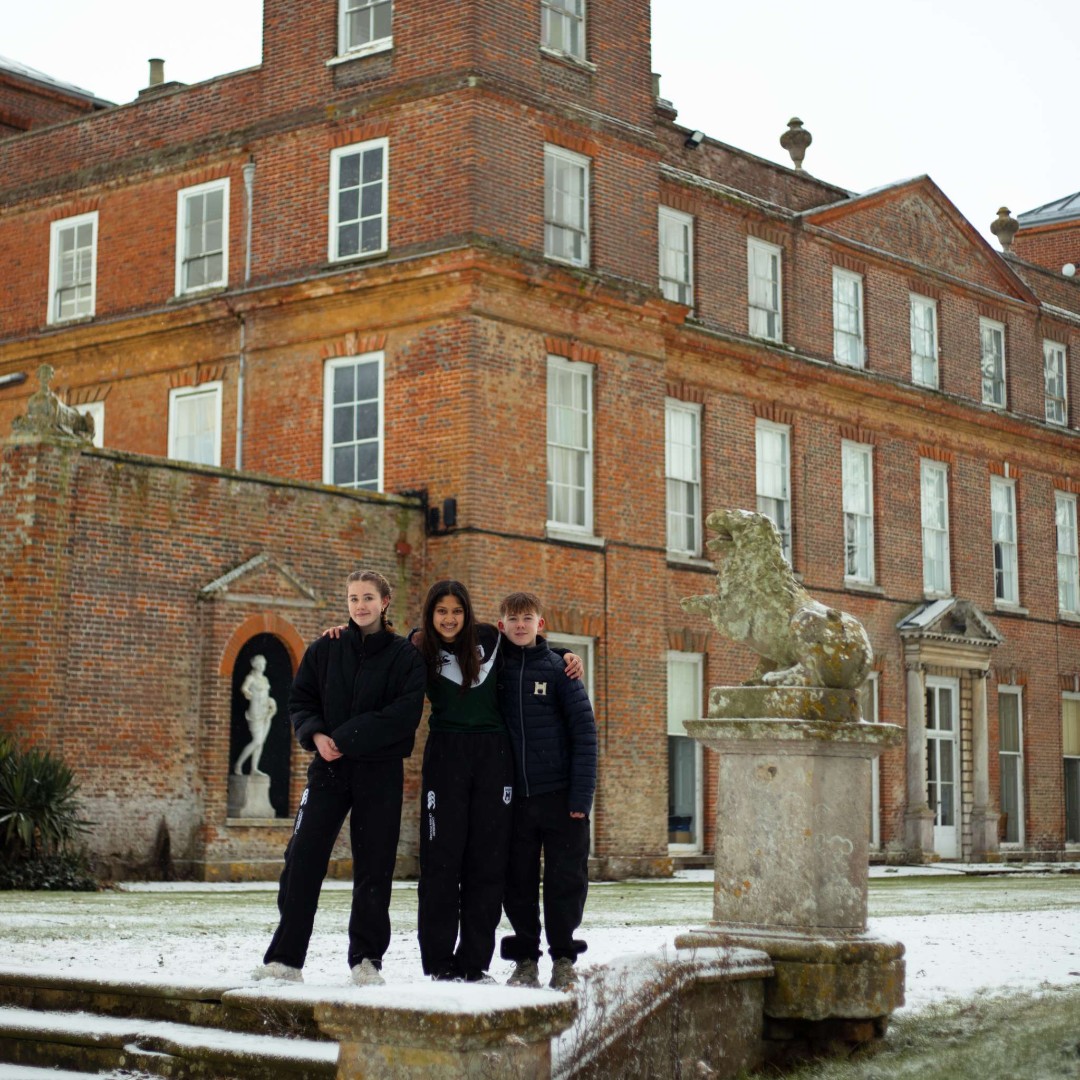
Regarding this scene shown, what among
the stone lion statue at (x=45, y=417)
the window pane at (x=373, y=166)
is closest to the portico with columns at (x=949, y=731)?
the window pane at (x=373, y=166)

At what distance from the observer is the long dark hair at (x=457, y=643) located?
8.21 meters

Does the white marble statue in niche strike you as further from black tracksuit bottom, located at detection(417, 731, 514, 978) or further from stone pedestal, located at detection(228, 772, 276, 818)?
black tracksuit bottom, located at detection(417, 731, 514, 978)

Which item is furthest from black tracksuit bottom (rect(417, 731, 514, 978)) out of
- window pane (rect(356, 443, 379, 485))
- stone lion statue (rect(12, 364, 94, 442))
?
window pane (rect(356, 443, 379, 485))

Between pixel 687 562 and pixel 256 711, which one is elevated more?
pixel 687 562

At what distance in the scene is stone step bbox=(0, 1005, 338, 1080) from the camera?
6.72m

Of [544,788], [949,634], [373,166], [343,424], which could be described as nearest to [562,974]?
[544,788]

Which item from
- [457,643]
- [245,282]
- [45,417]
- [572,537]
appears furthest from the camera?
[245,282]

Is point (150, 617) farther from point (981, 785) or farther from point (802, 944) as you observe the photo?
point (981, 785)

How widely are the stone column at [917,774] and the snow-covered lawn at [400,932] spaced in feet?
31.2

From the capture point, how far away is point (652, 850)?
2320 cm

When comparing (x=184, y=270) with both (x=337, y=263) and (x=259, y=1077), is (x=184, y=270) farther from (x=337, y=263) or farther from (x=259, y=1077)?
(x=259, y=1077)

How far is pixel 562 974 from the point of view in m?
8.13

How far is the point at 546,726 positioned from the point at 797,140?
942 inches

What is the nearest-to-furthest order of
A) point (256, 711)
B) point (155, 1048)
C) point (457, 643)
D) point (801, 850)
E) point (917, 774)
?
1. point (155, 1048)
2. point (457, 643)
3. point (801, 850)
4. point (256, 711)
5. point (917, 774)
